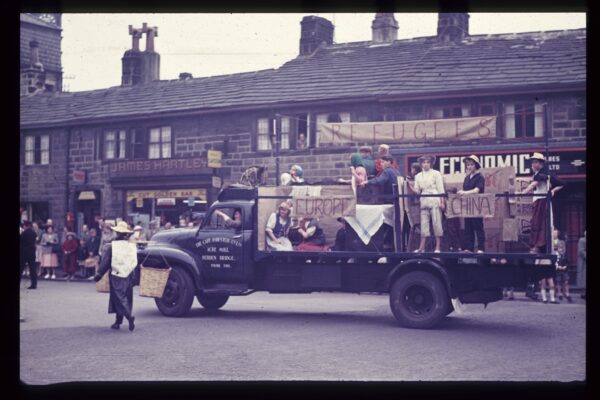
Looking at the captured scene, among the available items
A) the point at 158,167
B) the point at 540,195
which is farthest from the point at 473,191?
the point at 158,167

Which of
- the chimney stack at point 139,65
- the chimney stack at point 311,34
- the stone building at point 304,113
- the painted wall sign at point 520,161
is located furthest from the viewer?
the chimney stack at point 139,65

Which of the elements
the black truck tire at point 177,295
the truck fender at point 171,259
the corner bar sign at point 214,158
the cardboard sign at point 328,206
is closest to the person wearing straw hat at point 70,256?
the corner bar sign at point 214,158

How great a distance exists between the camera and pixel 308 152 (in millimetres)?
22344

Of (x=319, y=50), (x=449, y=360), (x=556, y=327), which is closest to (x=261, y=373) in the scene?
(x=449, y=360)

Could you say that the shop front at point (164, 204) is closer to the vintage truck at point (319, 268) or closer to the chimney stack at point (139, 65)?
the chimney stack at point (139, 65)

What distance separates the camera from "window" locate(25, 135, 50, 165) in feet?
87.1

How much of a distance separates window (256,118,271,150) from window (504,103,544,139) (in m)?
7.12

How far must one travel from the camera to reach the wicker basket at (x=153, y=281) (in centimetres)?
1248

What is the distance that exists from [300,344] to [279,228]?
284 centimetres

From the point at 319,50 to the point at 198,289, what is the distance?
46.0ft

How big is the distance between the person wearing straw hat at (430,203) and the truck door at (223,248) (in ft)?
10.1

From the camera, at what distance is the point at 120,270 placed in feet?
37.6

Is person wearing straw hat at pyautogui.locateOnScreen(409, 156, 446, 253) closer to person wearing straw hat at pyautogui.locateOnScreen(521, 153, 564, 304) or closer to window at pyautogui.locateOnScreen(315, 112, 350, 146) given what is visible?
person wearing straw hat at pyautogui.locateOnScreen(521, 153, 564, 304)

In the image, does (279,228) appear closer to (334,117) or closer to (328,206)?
(328,206)
